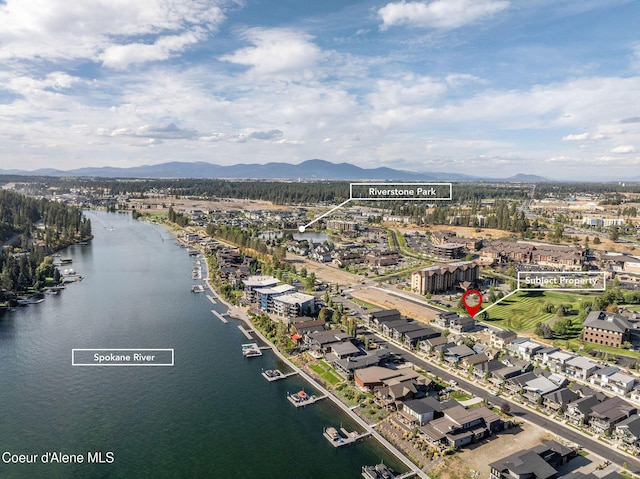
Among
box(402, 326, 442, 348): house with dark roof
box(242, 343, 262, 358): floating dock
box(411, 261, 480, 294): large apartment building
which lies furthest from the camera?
box(411, 261, 480, 294): large apartment building

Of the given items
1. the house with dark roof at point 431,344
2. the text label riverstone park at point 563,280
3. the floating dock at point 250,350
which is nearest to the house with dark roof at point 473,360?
the house with dark roof at point 431,344

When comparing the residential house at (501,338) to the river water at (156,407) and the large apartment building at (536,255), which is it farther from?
the large apartment building at (536,255)

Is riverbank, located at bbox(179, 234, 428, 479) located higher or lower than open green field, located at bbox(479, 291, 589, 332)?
lower

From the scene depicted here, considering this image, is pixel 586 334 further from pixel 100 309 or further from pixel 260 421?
pixel 100 309

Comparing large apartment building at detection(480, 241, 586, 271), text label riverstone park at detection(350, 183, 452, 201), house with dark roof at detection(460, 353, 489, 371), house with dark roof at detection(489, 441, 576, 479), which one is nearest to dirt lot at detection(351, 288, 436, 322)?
house with dark roof at detection(460, 353, 489, 371)

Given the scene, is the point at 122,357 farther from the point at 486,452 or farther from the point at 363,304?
the point at 486,452

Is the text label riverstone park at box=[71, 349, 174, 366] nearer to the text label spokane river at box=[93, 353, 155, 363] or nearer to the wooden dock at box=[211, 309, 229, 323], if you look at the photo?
the text label spokane river at box=[93, 353, 155, 363]
